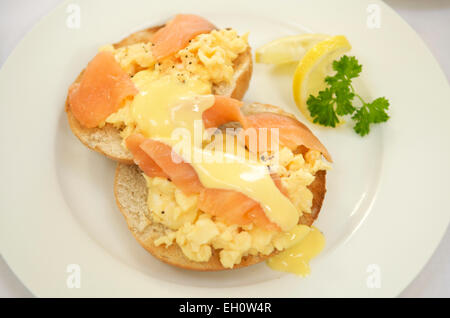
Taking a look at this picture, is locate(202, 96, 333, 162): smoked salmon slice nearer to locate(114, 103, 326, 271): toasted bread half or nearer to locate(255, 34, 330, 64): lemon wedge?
locate(114, 103, 326, 271): toasted bread half

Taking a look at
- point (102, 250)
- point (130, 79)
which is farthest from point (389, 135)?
point (102, 250)

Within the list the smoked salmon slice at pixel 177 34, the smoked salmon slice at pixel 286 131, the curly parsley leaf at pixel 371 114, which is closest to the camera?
the smoked salmon slice at pixel 286 131

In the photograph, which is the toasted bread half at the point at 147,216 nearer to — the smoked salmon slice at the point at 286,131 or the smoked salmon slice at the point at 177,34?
the smoked salmon slice at the point at 286,131

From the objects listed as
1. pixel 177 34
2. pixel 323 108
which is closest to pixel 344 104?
pixel 323 108

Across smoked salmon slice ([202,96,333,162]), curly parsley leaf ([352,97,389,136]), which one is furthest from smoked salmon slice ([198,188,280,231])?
curly parsley leaf ([352,97,389,136])

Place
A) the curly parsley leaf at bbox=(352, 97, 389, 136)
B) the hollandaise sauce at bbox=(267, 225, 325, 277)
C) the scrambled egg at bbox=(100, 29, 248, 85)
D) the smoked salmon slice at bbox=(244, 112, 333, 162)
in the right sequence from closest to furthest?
the hollandaise sauce at bbox=(267, 225, 325, 277) < the smoked salmon slice at bbox=(244, 112, 333, 162) < the scrambled egg at bbox=(100, 29, 248, 85) < the curly parsley leaf at bbox=(352, 97, 389, 136)

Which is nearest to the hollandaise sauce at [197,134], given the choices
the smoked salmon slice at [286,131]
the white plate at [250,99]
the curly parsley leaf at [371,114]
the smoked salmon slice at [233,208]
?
the smoked salmon slice at [233,208]
